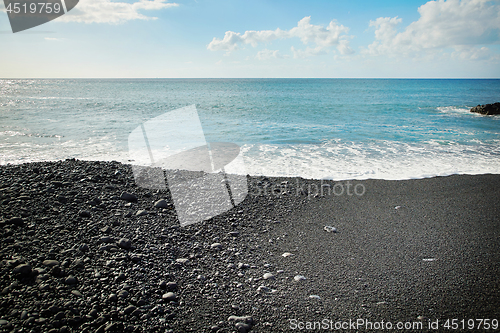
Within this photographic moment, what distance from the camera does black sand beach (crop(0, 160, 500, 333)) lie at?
2.73 m

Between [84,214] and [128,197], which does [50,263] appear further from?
[128,197]

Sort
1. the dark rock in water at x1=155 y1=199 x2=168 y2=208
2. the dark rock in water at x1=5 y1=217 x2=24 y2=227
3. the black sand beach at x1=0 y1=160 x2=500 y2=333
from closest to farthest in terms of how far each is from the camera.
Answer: the black sand beach at x1=0 y1=160 x2=500 y2=333, the dark rock in water at x1=5 y1=217 x2=24 y2=227, the dark rock in water at x1=155 y1=199 x2=168 y2=208

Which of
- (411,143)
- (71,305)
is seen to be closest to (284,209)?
(71,305)

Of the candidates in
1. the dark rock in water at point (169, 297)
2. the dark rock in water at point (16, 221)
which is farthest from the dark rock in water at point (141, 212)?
the dark rock in water at point (169, 297)

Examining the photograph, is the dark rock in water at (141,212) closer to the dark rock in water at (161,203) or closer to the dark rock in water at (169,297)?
the dark rock in water at (161,203)

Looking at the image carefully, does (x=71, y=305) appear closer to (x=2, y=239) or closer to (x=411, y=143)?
(x=2, y=239)

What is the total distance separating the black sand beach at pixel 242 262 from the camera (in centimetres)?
273

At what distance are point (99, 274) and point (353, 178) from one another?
6.49 meters

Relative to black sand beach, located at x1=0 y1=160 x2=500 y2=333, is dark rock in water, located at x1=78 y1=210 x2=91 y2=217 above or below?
above

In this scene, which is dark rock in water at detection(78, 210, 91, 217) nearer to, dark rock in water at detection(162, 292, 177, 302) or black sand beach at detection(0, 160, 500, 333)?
black sand beach at detection(0, 160, 500, 333)

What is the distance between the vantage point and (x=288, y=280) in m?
3.41

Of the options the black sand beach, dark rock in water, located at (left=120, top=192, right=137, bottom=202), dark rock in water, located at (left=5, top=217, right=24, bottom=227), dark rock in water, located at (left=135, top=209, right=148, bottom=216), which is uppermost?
dark rock in water, located at (left=5, top=217, right=24, bottom=227)

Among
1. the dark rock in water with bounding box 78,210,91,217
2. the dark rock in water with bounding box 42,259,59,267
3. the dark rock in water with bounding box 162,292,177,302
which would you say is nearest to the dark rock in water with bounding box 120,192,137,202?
the dark rock in water with bounding box 78,210,91,217

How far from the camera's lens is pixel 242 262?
12.4 ft
